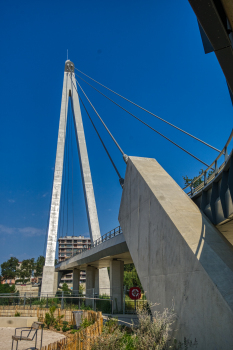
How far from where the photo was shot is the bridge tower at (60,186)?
119ft

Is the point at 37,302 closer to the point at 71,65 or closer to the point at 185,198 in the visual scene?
the point at 185,198

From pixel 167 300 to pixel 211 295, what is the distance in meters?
2.55

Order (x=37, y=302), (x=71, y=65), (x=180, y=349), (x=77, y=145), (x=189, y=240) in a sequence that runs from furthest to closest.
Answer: (x=71, y=65) < (x=77, y=145) < (x=37, y=302) < (x=189, y=240) < (x=180, y=349)

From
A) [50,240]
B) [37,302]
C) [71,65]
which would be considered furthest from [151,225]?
[71,65]

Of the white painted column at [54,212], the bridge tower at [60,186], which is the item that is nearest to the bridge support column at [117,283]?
the bridge tower at [60,186]

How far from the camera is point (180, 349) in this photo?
7.89 meters

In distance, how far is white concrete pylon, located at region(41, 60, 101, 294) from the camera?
119 feet

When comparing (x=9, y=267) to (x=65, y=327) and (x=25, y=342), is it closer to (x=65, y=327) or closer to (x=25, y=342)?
(x=65, y=327)

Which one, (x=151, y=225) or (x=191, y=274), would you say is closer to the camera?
(x=191, y=274)

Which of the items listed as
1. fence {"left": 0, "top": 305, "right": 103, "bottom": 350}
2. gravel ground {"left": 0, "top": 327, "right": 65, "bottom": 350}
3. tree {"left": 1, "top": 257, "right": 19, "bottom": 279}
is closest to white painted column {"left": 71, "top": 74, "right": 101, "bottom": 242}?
fence {"left": 0, "top": 305, "right": 103, "bottom": 350}

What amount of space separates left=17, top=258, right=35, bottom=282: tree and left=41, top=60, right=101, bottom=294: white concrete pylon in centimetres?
9225

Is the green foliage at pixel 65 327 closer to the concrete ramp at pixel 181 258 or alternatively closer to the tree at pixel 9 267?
the concrete ramp at pixel 181 258

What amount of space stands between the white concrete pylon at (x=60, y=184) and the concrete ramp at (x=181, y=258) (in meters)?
24.6

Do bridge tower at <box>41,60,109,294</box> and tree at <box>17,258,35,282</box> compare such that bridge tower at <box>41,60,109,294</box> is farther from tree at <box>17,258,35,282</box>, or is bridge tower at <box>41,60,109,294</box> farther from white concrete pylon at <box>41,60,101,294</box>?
tree at <box>17,258,35,282</box>
